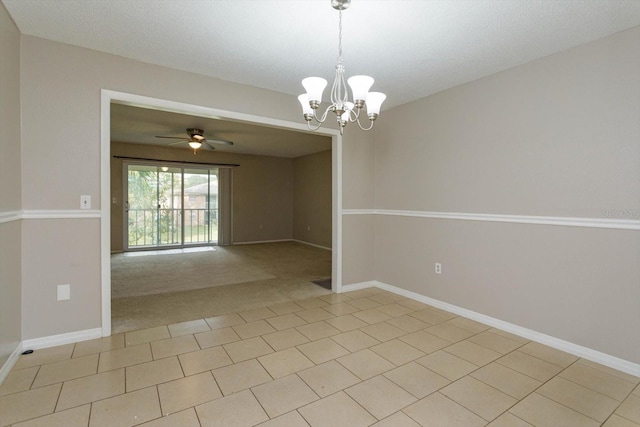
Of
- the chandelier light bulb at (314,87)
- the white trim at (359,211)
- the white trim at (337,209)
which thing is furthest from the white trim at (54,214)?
the white trim at (359,211)

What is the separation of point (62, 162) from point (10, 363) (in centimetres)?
144

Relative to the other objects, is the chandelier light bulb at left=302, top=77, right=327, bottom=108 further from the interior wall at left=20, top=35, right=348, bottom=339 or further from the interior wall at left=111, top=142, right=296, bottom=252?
the interior wall at left=111, top=142, right=296, bottom=252

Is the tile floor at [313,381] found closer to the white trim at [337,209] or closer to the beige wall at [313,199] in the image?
the white trim at [337,209]

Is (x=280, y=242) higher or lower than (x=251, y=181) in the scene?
lower

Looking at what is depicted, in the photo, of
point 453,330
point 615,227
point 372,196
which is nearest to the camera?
point 615,227

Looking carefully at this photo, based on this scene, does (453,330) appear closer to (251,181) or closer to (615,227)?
(615,227)

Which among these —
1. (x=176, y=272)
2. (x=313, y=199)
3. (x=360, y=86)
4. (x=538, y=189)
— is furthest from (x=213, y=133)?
(x=538, y=189)

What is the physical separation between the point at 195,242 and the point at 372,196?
17.6 ft

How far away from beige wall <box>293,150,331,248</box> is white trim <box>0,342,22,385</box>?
5.63 meters

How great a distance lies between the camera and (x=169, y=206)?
24.1 feet

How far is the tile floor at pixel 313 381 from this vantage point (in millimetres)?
1648

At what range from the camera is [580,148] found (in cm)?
234

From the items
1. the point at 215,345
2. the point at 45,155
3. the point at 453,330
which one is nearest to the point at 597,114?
the point at 453,330

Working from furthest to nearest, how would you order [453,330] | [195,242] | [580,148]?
[195,242] → [453,330] → [580,148]
